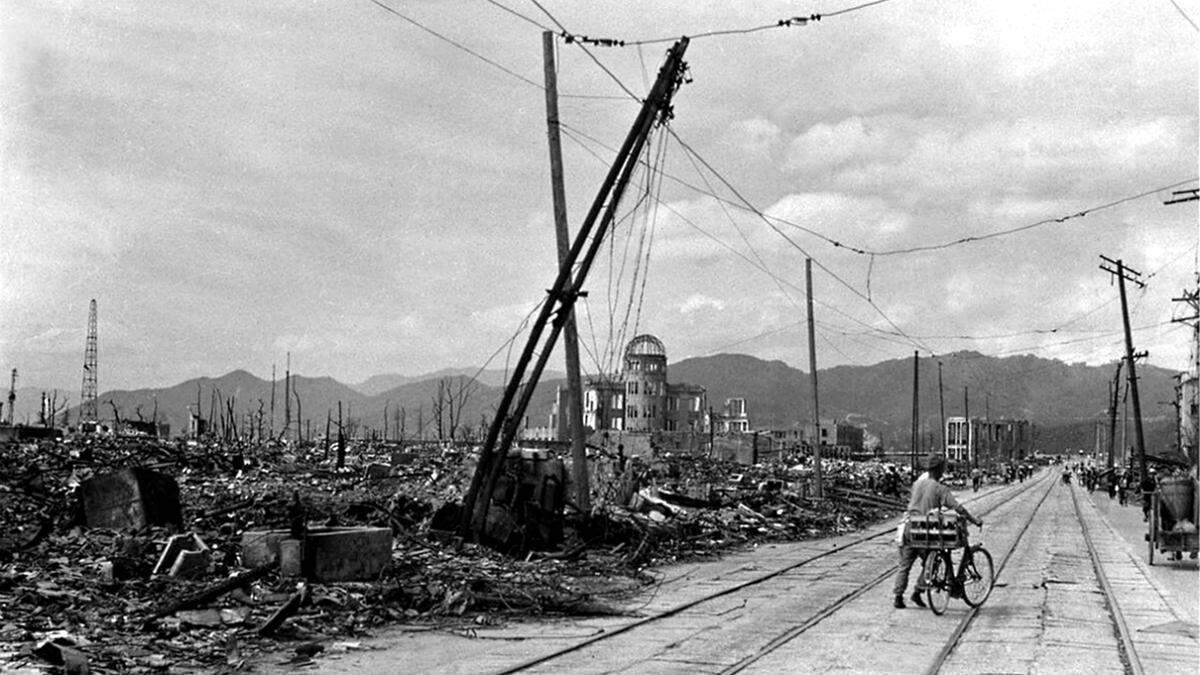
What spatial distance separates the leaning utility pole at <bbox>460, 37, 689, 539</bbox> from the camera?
58.9ft

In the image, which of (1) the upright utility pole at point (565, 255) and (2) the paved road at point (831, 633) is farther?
(1) the upright utility pole at point (565, 255)

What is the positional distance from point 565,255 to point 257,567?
330 inches

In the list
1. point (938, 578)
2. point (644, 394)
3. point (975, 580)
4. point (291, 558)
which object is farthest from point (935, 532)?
point (644, 394)

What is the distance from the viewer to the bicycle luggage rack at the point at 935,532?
12.8 m

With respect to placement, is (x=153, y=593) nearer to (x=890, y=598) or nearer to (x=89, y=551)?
(x=89, y=551)

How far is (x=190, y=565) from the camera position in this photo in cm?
1366

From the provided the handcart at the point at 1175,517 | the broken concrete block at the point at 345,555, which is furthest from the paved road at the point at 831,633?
the broken concrete block at the point at 345,555

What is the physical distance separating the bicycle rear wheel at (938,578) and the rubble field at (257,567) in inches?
149

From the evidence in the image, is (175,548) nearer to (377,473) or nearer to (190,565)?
(190,565)

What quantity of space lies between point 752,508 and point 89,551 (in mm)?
20362

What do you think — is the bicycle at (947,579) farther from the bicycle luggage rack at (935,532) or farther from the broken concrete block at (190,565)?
the broken concrete block at (190,565)

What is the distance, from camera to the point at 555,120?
20266 mm

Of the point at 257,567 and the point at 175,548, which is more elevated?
the point at 175,548

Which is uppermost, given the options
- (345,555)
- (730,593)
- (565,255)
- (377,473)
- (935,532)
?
(565,255)
